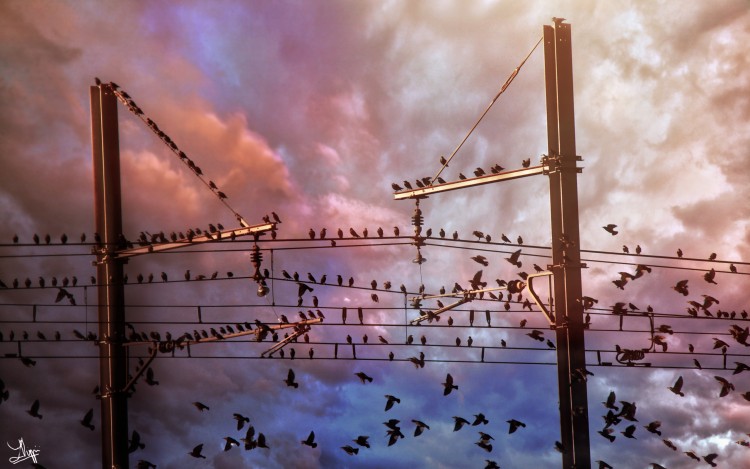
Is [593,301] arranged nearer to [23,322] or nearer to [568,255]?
[568,255]

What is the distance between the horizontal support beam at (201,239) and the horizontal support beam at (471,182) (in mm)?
3036

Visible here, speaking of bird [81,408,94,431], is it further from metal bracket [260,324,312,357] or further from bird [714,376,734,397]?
bird [714,376,734,397]

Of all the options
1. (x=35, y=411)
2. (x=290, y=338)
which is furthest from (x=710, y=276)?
(x=35, y=411)

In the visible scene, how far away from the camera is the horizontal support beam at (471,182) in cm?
1570

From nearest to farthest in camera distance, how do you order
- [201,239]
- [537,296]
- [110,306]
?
[537,296] < [110,306] < [201,239]

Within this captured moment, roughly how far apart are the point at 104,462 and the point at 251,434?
317 centimetres

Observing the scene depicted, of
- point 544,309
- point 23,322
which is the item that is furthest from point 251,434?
point 544,309

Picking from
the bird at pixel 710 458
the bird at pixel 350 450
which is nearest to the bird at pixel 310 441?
the bird at pixel 350 450

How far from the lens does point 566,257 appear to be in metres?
15.1

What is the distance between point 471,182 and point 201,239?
18.4 feet

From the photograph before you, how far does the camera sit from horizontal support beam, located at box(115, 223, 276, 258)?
1642cm

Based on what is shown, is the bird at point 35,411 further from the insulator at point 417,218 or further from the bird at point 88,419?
the insulator at point 417,218

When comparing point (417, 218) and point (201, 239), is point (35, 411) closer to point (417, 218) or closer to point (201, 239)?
point (201, 239)

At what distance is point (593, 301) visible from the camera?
53.4ft
